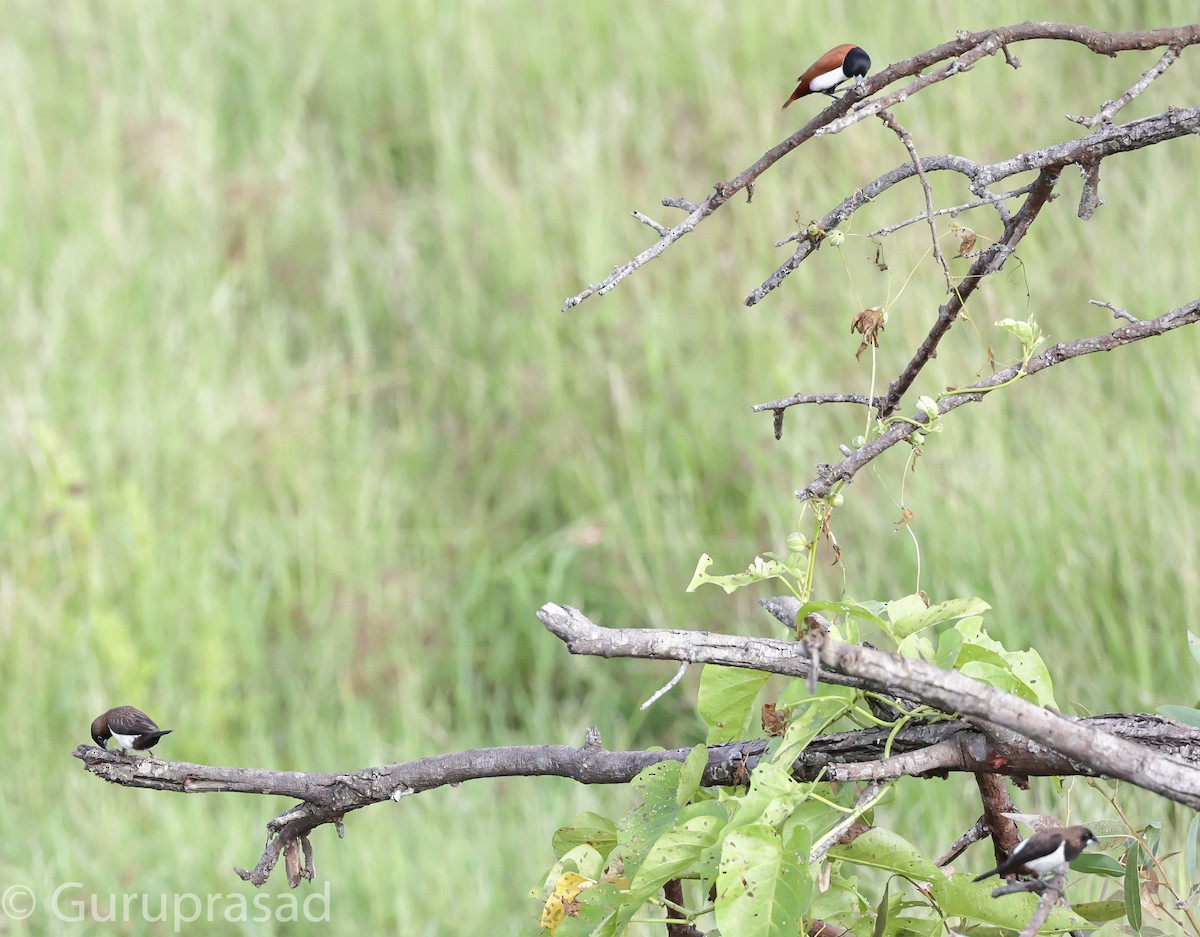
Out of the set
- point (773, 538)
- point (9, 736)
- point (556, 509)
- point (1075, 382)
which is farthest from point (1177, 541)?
point (9, 736)

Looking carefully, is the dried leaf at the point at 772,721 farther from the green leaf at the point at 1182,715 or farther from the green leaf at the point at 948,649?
the green leaf at the point at 1182,715

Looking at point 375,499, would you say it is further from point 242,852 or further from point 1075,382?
point 1075,382

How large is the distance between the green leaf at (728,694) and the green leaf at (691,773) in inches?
1.8

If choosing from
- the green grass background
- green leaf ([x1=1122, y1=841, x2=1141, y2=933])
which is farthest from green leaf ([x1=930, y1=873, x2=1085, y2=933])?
the green grass background

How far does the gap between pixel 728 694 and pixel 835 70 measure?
995 millimetres

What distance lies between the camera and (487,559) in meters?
4.68

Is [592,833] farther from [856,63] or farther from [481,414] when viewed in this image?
[481,414]

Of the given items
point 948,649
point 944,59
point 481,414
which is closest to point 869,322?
point 944,59

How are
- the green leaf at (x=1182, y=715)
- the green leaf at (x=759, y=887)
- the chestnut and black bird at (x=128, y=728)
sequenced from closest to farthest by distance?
1. the green leaf at (x=759, y=887)
2. the green leaf at (x=1182, y=715)
3. the chestnut and black bird at (x=128, y=728)

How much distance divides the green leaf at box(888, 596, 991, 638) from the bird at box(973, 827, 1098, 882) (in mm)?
218

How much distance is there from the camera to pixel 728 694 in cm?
126

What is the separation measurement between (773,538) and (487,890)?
154 centimetres

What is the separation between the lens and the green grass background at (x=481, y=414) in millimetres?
3533
